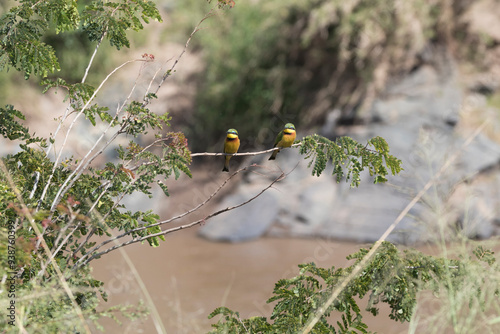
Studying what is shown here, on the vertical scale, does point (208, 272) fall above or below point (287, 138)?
above

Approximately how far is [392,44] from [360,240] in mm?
3177

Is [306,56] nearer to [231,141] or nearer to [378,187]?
[378,187]

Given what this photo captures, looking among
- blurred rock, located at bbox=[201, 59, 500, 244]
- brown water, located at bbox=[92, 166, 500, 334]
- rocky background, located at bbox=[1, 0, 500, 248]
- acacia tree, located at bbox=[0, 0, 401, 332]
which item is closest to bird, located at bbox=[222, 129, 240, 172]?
acacia tree, located at bbox=[0, 0, 401, 332]

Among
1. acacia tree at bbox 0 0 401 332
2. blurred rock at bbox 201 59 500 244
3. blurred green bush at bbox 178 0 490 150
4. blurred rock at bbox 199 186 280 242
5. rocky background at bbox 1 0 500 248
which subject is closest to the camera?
acacia tree at bbox 0 0 401 332

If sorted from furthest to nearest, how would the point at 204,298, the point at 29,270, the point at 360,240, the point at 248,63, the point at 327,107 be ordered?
the point at 248,63, the point at 327,107, the point at 360,240, the point at 204,298, the point at 29,270

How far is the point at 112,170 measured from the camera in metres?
2.24

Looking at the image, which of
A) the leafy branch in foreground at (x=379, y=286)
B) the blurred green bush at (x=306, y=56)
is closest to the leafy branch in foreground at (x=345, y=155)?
the leafy branch in foreground at (x=379, y=286)

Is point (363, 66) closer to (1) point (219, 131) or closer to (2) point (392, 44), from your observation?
(2) point (392, 44)

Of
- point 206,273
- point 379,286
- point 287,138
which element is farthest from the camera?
point 206,273

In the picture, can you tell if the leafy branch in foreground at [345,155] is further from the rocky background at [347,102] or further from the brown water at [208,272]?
the rocky background at [347,102]

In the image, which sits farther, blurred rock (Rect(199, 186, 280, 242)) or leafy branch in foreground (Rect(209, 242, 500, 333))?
blurred rock (Rect(199, 186, 280, 242))

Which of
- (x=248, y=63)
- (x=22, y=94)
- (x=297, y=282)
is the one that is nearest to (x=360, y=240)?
(x=248, y=63)

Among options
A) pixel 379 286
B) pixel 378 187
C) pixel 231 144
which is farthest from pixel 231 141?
pixel 378 187

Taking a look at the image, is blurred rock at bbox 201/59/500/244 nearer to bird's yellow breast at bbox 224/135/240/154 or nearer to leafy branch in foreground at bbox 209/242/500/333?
bird's yellow breast at bbox 224/135/240/154
